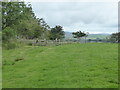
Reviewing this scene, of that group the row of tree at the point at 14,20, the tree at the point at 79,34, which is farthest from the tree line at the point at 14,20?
the tree at the point at 79,34

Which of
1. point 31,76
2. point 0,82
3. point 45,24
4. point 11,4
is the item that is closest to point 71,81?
point 31,76

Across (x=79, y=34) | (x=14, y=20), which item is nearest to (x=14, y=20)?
(x=14, y=20)

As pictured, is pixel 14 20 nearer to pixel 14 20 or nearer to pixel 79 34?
pixel 14 20

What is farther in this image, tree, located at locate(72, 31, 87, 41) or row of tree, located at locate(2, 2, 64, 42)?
tree, located at locate(72, 31, 87, 41)

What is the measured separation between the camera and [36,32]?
141 ft

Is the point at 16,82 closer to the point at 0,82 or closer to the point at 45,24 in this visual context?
the point at 0,82

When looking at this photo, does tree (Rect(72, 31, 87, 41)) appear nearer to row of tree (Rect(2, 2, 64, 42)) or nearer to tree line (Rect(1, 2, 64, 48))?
row of tree (Rect(2, 2, 64, 42))

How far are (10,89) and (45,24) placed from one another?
50492mm

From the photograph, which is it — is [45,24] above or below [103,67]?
above

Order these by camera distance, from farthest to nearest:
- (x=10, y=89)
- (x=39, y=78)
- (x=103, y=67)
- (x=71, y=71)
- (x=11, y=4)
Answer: (x=11, y=4)
(x=103, y=67)
(x=71, y=71)
(x=39, y=78)
(x=10, y=89)

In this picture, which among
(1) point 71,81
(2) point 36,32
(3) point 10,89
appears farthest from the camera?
(2) point 36,32

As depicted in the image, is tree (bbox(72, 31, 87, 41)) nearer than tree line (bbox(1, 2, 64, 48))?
No

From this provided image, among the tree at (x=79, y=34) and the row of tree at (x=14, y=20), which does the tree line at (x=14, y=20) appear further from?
the tree at (x=79, y=34)

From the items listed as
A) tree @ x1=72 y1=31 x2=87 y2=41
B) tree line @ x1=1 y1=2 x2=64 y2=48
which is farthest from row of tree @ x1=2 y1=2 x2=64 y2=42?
tree @ x1=72 y1=31 x2=87 y2=41
